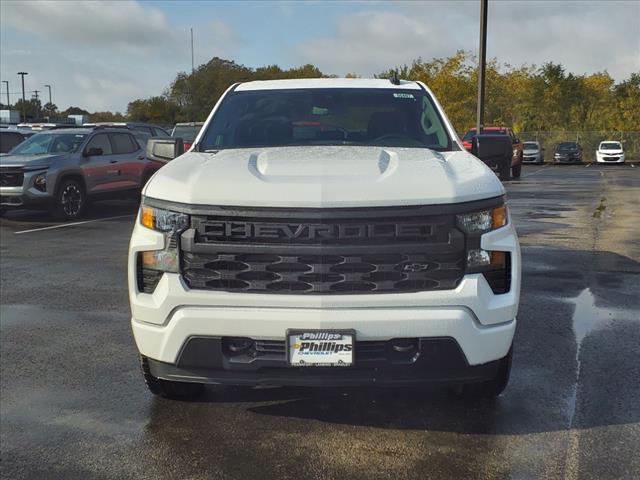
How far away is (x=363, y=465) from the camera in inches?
130

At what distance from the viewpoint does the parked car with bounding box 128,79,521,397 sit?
3223 mm

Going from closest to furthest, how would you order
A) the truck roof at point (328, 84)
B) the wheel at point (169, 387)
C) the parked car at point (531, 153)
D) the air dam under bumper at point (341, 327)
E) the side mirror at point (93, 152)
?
1. the air dam under bumper at point (341, 327)
2. the wheel at point (169, 387)
3. the truck roof at point (328, 84)
4. the side mirror at point (93, 152)
5. the parked car at point (531, 153)

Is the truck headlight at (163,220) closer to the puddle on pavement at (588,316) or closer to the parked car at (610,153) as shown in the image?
the puddle on pavement at (588,316)

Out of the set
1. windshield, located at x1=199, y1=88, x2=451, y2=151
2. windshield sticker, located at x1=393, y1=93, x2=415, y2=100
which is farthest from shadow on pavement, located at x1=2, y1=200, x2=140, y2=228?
windshield sticker, located at x1=393, y1=93, x2=415, y2=100

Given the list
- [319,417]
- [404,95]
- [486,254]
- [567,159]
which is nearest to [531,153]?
[567,159]

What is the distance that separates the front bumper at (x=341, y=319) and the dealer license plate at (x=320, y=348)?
4 centimetres

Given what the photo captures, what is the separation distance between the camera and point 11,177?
1282 centimetres

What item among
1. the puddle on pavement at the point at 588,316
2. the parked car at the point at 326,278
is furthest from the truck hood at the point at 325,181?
the puddle on pavement at the point at 588,316

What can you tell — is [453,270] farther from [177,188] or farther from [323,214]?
[177,188]

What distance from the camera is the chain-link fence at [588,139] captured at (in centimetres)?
4841

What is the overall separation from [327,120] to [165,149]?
3.92ft

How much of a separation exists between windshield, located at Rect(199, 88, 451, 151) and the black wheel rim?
8.92 m

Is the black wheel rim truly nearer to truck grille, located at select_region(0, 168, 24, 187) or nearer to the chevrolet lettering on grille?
truck grille, located at select_region(0, 168, 24, 187)

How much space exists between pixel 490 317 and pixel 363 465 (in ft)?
2.99
